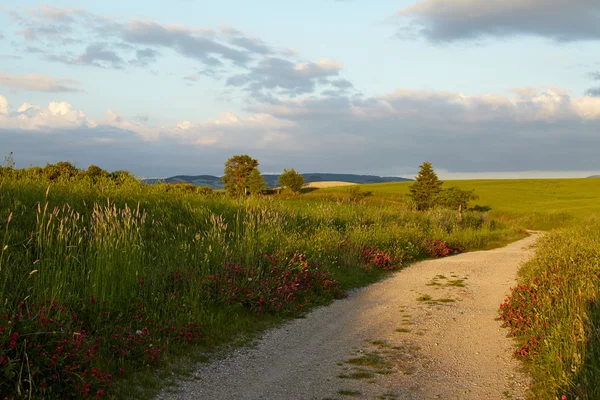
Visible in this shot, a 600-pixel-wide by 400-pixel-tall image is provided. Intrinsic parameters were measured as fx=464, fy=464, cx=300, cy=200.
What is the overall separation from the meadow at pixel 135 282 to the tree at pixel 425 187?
1158 inches

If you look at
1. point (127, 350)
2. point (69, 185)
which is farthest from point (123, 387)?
point (69, 185)

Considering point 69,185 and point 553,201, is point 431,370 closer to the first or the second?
point 69,185

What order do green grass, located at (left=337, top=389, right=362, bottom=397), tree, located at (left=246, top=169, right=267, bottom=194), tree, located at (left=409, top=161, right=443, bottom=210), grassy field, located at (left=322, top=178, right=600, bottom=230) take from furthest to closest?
1. tree, located at (left=246, top=169, right=267, bottom=194)
2. tree, located at (left=409, top=161, right=443, bottom=210)
3. grassy field, located at (left=322, top=178, right=600, bottom=230)
4. green grass, located at (left=337, top=389, right=362, bottom=397)

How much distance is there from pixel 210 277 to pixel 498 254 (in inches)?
535

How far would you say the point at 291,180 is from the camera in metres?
72.1

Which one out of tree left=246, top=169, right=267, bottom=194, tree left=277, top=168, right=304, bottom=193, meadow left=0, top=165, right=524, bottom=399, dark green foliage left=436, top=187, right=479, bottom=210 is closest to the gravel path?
meadow left=0, top=165, right=524, bottom=399

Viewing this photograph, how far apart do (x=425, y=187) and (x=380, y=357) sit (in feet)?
133

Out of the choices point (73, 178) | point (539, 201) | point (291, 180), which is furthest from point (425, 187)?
point (73, 178)

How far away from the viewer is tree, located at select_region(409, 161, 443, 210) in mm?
44406

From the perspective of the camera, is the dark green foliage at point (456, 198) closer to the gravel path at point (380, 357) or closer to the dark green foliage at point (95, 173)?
the dark green foliage at point (95, 173)

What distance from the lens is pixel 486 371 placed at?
20.6 ft

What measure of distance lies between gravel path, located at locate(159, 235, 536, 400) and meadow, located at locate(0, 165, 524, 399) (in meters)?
0.55

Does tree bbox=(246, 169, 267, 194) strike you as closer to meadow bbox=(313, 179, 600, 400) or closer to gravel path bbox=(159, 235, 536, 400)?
meadow bbox=(313, 179, 600, 400)

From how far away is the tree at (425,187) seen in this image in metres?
44.4
